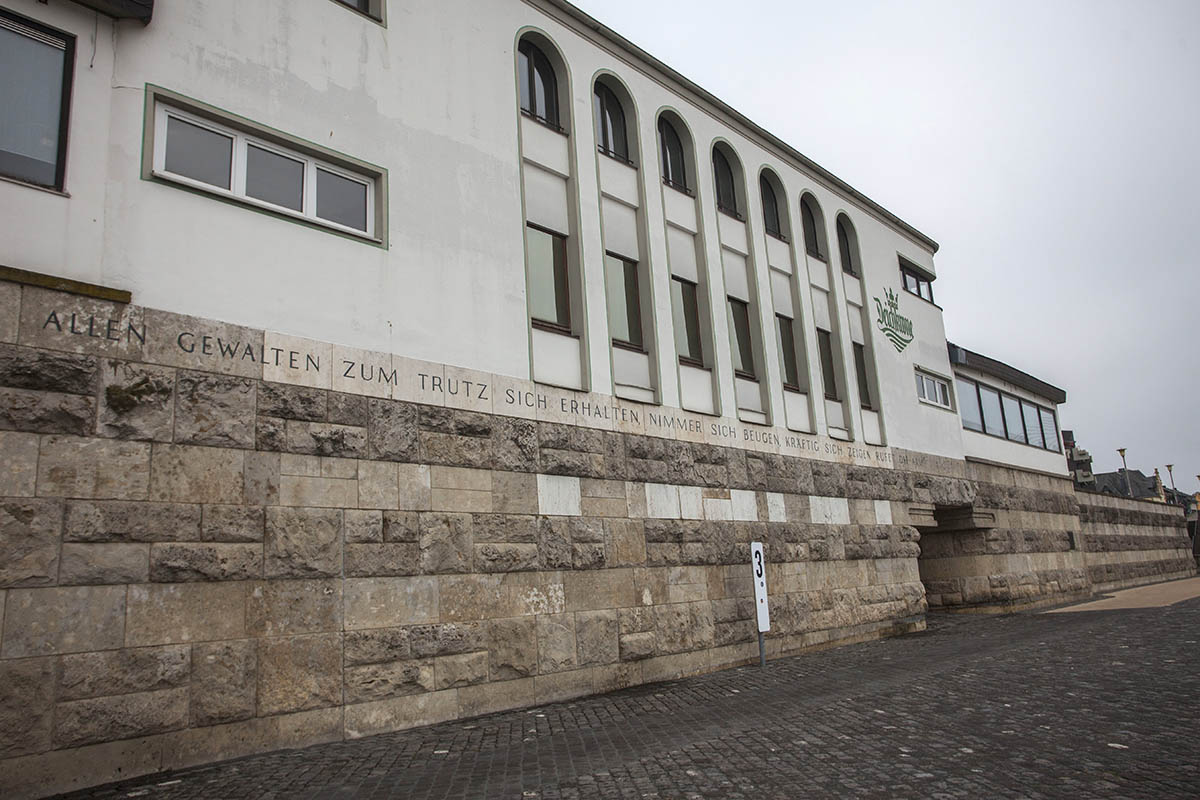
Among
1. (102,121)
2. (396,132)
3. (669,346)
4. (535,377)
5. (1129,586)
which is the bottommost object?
(1129,586)

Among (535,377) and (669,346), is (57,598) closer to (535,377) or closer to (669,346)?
(535,377)

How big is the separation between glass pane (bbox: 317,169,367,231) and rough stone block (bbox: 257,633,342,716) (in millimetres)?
4233

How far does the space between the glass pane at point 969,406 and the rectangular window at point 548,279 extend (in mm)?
13011

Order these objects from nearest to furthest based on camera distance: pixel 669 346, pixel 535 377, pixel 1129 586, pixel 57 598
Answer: pixel 57 598
pixel 535 377
pixel 669 346
pixel 1129 586

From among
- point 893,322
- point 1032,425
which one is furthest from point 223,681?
point 1032,425

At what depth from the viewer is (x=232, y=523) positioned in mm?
7332

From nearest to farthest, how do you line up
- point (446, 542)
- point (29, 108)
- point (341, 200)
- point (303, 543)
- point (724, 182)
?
point (29, 108)
point (303, 543)
point (446, 542)
point (341, 200)
point (724, 182)

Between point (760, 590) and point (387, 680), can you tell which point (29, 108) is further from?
point (760, 590)

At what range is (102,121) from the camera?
287 inches

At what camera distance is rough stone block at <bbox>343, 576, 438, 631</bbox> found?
8039 mm

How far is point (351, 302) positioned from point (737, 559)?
6683mm

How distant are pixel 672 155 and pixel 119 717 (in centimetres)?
1136

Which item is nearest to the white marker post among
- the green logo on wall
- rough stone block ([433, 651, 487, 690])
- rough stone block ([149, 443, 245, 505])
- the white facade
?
the white facade

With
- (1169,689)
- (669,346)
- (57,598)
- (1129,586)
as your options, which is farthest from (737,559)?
(1129,586)
